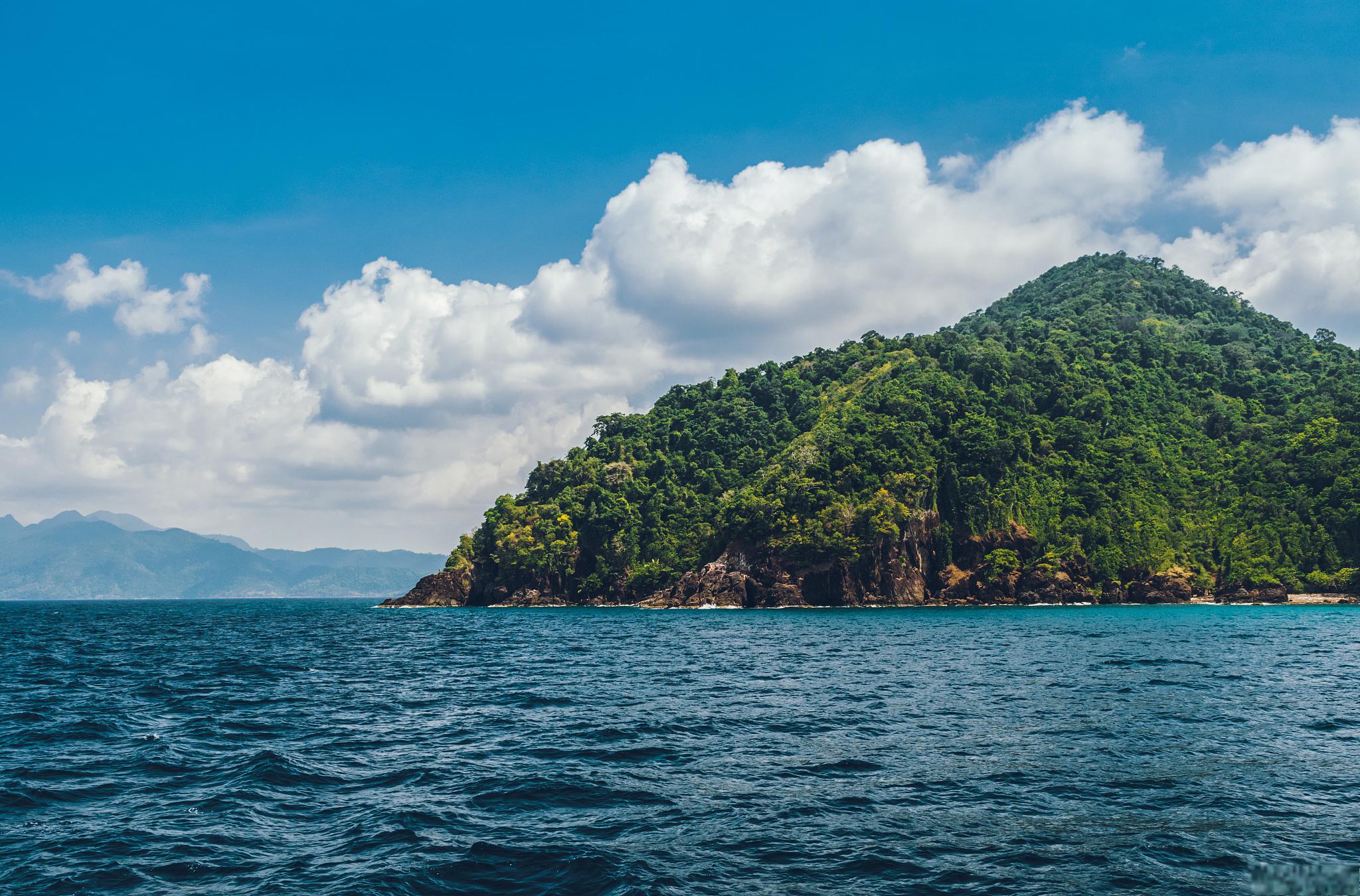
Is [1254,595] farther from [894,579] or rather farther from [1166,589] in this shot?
[894,579]

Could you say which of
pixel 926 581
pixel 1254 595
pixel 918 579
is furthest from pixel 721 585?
Answer: pixel 1254 595

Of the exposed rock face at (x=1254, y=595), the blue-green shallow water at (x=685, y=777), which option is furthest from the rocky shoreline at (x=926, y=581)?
the blue-green shallow water at (x=685, y=777)

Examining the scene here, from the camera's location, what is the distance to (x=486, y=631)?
95188 mm

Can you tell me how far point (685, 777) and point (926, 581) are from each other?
159 metres

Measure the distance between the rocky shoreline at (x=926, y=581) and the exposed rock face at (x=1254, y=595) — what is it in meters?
0.25

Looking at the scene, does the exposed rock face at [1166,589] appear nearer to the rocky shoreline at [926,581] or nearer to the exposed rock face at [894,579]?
the rocky shoreline at [926,581]

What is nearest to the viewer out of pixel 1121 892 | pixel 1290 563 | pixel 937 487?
pixel 1121 892

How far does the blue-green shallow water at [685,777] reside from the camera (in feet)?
54.1

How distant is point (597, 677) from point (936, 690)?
19095 mm

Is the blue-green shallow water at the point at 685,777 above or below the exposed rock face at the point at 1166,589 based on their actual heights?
above

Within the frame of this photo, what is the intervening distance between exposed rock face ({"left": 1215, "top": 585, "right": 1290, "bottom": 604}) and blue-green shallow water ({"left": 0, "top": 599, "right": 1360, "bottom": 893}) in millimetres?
128098

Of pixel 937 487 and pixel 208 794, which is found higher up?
pixel 937 487

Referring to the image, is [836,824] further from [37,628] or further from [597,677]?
[37,628]

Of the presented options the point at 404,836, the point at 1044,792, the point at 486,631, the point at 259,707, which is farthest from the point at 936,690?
the point at 486,631
